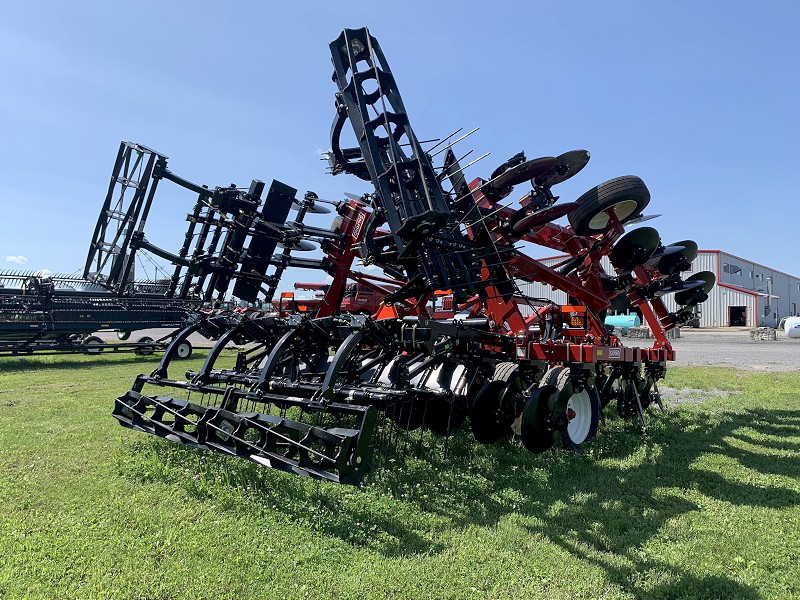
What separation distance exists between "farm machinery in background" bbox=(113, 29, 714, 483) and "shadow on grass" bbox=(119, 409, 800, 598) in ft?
1.08

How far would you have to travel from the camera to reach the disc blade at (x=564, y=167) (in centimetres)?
714

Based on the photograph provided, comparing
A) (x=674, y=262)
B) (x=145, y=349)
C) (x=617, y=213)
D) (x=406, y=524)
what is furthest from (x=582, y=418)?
(x=145, y=349)

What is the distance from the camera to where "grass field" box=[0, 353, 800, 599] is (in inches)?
123

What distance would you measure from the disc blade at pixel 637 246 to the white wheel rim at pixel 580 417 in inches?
89.9

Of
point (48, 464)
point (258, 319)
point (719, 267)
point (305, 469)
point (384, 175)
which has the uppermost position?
point (719, 267)

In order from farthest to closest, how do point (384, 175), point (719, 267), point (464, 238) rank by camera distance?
point (719, 267) → point (464, 238) → point (384, 175)

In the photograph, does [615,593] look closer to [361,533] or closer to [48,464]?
[361,533]

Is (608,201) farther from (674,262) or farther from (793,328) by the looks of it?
(793,328)

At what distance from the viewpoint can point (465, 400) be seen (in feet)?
18.6

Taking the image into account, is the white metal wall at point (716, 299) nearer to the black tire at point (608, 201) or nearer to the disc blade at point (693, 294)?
the disc blade at point (693, 294)

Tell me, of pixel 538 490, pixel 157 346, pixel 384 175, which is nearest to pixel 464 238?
pixel 384 175

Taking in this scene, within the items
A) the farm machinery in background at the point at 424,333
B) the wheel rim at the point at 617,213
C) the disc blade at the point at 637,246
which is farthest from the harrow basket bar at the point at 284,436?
the disc blade at the point at 637,246

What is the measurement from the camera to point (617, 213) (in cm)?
797

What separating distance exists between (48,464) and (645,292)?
28.1ft
